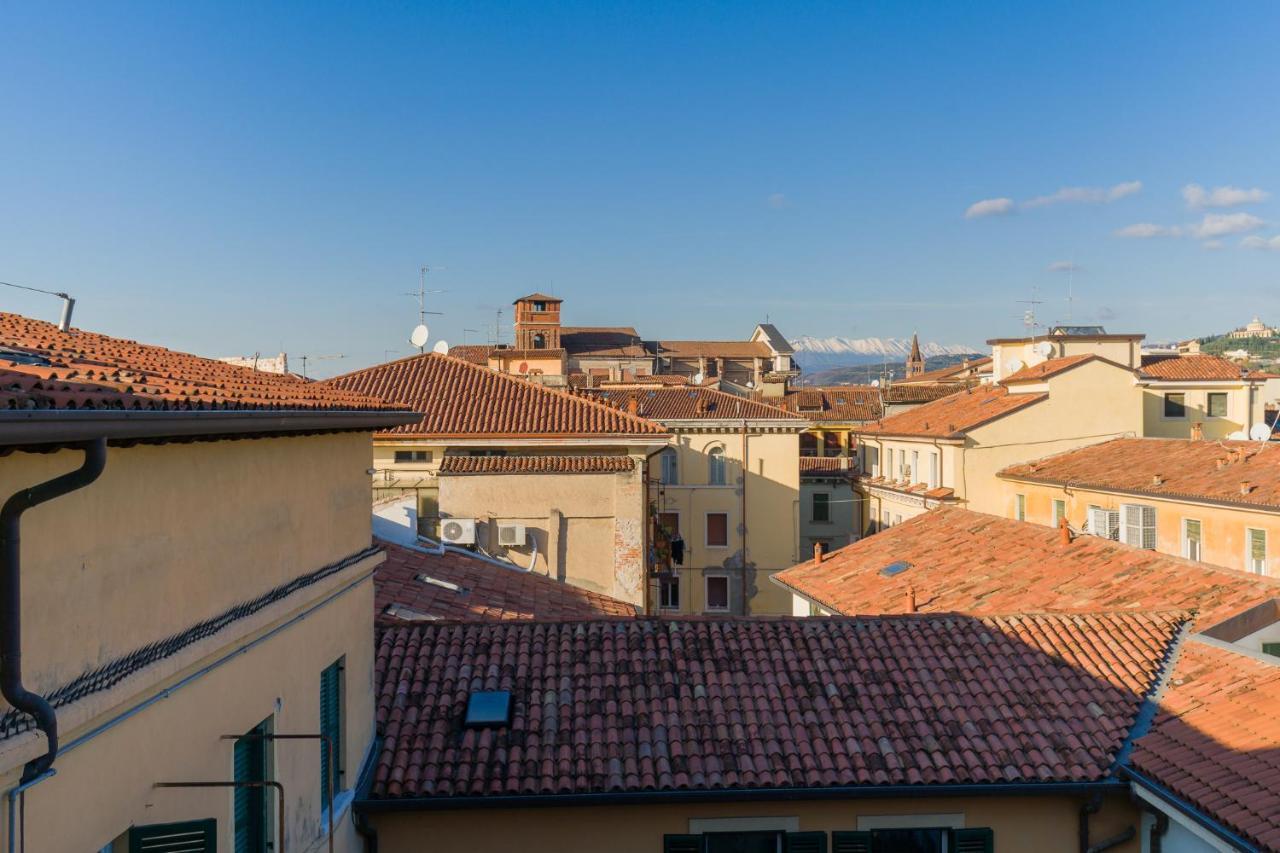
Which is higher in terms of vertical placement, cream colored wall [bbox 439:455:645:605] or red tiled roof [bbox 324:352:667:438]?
red tiled roof [bbox 324:352:667:438]

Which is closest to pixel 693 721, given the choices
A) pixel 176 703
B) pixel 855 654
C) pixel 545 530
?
pixel 855 654

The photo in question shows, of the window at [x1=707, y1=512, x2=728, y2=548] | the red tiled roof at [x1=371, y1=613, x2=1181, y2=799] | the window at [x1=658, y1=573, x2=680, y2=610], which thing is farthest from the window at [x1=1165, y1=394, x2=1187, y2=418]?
the red tiled roof at [x1=371, y1=613, x2=1181, y2=799]

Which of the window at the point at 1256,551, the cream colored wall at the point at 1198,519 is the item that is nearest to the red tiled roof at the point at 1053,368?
the cream colored wall at the point at 1198,519

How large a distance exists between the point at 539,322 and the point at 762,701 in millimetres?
78909

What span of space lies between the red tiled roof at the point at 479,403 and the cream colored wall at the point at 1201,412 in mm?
24280

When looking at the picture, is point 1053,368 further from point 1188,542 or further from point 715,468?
point 715,468

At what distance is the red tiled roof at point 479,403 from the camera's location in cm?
2159

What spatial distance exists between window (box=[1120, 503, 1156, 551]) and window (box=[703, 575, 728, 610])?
16.1m

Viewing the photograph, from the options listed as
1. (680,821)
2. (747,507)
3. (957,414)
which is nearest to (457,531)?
(680,821)

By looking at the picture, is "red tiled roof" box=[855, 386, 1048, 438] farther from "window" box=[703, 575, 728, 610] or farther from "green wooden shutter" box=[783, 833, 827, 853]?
"green wooden shutter" box=[783, 833, 827, 853]

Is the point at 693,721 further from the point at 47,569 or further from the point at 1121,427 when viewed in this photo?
the point at 1121,427

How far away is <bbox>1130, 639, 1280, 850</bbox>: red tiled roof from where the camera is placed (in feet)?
25.6

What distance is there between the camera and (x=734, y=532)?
1583 inches

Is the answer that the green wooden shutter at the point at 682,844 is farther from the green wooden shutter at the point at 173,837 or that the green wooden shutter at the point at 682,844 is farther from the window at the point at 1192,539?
the window at the point at 1192,539
